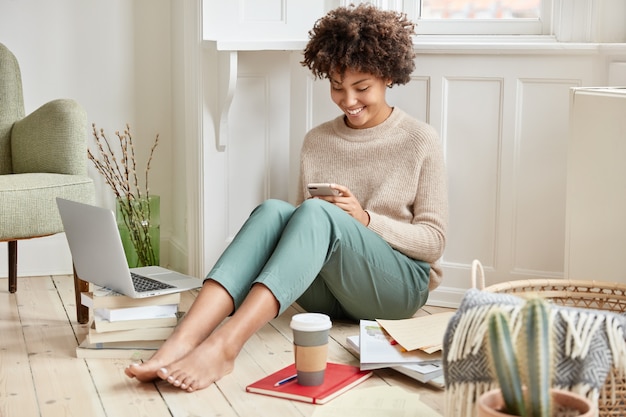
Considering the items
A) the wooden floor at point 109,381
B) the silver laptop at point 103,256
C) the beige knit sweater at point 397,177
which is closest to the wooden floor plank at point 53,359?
the wooden floor at point 109,381

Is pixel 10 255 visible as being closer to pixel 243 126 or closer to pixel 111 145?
pixel 111 145

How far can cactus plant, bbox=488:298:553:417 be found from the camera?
3.78ft

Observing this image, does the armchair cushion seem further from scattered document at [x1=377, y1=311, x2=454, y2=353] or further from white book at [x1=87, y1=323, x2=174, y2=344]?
scattered document at [x1=377, y1=311, x2=454, y2=353]

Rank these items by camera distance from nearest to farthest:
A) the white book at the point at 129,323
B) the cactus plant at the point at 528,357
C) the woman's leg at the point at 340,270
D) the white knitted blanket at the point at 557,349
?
the cactus plant at the point at 528,357, the white knitted blanket at the point at 557,349, the woman's leg at the point at 340,270, the white book at the point at 129,323

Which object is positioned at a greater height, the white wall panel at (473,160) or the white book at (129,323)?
the white wall panel at (473,160)

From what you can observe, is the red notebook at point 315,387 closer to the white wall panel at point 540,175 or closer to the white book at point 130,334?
the white book at point 130,334

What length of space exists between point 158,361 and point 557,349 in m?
1.01

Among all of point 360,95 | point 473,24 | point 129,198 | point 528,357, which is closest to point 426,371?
point 360,95

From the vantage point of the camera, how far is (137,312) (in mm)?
2342

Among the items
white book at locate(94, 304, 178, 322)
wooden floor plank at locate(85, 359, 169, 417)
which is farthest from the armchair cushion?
wooden floor plank at locate(85, 359, 169, 417)

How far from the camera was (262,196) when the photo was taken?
3.16m

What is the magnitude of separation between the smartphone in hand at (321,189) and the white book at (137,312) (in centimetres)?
49

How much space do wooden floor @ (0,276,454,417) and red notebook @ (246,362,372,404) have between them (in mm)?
19

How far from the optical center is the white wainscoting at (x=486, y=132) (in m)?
2.71
